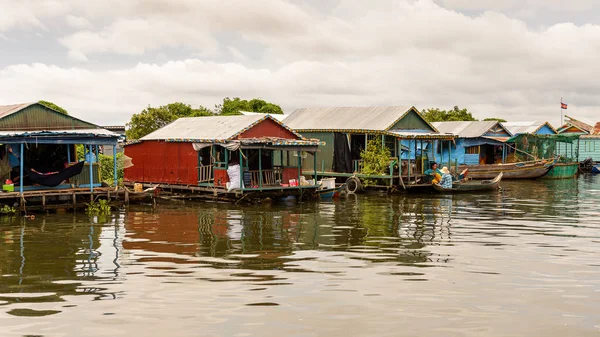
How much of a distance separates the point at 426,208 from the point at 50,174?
1404cm

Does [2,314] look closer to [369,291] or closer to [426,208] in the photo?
[369,291]

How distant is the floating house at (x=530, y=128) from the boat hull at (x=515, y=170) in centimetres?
781

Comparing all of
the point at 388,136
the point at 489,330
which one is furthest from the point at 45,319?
the point at 388,136

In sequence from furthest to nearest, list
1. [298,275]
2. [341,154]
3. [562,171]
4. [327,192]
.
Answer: [562,171] → [341,154] → [327,192] → [298,275]

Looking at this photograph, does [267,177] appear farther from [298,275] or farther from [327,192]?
[298,275]

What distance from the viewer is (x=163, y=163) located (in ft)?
93.8

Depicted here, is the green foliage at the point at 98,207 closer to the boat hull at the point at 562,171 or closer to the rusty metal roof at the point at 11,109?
the rusty metal roof at the point at 11,109

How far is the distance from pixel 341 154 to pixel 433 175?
4816 millimetres

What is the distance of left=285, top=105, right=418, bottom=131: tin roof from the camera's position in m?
31.2

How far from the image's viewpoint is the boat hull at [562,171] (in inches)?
1665

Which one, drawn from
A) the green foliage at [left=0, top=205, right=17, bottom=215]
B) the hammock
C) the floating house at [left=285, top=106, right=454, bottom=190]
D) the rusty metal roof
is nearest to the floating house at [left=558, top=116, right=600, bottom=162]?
the floating house at [left=285, top=106, right=454, bottom=190]

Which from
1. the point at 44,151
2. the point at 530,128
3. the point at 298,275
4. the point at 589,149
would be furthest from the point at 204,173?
the point at 589,149

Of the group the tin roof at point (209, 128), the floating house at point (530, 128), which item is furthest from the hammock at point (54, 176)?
the floating house at point (530, 128)

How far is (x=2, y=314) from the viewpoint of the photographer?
889 centimetres
